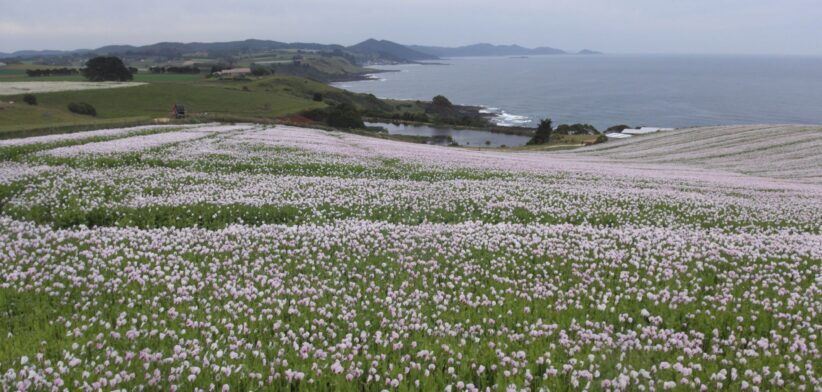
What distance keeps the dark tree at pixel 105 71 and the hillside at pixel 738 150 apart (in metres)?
133

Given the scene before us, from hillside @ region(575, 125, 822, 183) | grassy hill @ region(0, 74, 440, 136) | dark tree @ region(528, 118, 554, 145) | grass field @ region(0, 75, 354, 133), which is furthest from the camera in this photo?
dark tree @ region(528, 118, 554, 145)

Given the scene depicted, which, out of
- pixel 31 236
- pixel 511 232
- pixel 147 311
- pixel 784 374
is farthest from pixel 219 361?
pixel 511 232

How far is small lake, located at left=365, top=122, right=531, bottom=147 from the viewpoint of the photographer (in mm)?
98312

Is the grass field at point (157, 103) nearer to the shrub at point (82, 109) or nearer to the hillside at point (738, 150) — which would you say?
the shrub at point (82, 109)

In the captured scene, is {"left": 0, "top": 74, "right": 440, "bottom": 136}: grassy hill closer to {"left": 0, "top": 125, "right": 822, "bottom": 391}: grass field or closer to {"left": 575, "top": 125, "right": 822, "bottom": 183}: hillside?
{"left": 0, "top": 125, "right": 822, "bottom": 391}: grass field

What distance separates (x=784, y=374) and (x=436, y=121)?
5107 inches

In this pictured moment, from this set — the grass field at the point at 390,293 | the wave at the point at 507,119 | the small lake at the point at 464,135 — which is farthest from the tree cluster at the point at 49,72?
the grass field at the point at 390,293

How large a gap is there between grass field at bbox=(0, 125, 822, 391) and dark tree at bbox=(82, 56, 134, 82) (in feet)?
476

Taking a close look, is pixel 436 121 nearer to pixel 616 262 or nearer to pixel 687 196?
pixel 687 196

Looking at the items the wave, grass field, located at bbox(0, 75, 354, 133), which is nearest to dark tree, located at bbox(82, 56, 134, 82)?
grass field, located at bbox(0, 75, 354, 133)

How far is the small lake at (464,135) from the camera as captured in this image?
9831 centimetres

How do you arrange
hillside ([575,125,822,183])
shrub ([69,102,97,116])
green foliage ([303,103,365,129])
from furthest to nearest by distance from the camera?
1. green foliage ([303,103,365,129])
2. shrub ([69,102,97,116])
3. hillside ([575,125,822,183])

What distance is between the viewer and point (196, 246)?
11039 mm

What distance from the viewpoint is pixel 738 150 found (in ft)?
181
